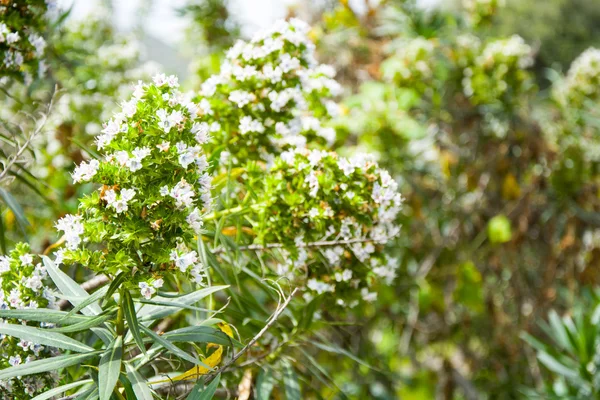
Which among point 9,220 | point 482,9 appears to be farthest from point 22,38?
point 482,9

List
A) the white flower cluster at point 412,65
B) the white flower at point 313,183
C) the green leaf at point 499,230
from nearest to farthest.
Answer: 1. the white flower at point 313,183
2. the white flower cluster at point 412,65
3. the green leaf at point 499,230

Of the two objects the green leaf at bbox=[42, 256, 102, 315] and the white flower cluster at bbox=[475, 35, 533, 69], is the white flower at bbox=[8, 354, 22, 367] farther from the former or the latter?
the white flower cluster at bbox=[475, 35, 533, 69]

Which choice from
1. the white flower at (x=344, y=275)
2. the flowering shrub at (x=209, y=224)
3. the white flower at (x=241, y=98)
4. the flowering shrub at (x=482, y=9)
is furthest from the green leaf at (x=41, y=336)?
the flowering shrub at (x=482, y=9)

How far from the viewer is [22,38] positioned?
4.88ft

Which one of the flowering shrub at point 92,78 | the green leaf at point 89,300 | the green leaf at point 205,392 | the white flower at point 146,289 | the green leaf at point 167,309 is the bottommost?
the green leaf at point 205,392

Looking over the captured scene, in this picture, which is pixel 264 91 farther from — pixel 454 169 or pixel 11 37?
pixel 454 169

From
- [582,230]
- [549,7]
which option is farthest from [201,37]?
[549,7]

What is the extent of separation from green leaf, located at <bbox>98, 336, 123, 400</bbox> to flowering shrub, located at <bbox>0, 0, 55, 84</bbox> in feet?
2.73

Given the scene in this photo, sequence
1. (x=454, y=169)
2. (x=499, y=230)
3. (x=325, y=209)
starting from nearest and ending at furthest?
(x=325, y=209) < (x=499, y=230) < (x=454, y=169)

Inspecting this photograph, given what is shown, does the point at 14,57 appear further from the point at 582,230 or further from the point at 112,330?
the point at 582,230

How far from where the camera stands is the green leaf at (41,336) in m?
1.00

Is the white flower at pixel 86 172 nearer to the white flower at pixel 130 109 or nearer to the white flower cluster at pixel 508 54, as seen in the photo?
the white flower at pixel 130 109

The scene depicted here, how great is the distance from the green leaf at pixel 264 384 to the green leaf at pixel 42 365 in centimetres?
51

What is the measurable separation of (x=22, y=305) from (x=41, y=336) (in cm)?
12
